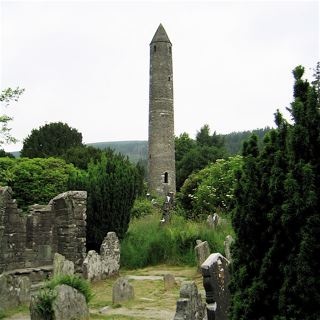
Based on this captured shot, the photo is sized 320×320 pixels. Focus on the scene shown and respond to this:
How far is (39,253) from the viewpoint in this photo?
571 inches

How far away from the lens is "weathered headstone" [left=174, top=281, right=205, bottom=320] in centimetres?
661

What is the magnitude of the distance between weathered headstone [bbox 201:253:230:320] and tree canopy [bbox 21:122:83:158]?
35361 mm

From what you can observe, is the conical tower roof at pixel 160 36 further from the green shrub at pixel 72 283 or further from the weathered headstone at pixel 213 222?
→ the green shrub at pixel 72 283

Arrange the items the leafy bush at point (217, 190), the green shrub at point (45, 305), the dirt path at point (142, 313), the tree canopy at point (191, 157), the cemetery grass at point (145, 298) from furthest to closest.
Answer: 1. the tree canopy at point (191, 157)
2. the leafy bush at point (217, 190)
3. the cemetery grass at point (145, 298)
4. the dirt path at point (142, 313)
5. the green shrub at point (45, 305)

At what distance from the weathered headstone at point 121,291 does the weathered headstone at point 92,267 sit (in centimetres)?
326

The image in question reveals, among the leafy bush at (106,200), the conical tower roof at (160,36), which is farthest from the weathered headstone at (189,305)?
the conical tower roof at (160,36)

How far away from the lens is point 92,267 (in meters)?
14.1

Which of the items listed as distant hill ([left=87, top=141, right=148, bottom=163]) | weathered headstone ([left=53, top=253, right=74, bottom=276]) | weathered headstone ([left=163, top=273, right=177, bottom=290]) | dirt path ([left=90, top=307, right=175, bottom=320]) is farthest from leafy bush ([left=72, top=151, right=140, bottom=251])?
distant hill ([left=87, top=141, right=148, bottom=163])

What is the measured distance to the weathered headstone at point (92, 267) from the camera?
13.8 m

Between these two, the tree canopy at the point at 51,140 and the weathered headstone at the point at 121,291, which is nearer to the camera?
the weathered headstone at the point at 121,291

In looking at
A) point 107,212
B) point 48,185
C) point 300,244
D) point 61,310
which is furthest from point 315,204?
point 48,185

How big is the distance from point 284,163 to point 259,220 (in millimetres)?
610

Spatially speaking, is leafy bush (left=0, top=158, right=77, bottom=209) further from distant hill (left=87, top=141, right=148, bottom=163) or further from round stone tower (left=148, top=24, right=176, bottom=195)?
distant hill (left=87, top=141, right=148, bottom=163)

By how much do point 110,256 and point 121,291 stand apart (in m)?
4.42
